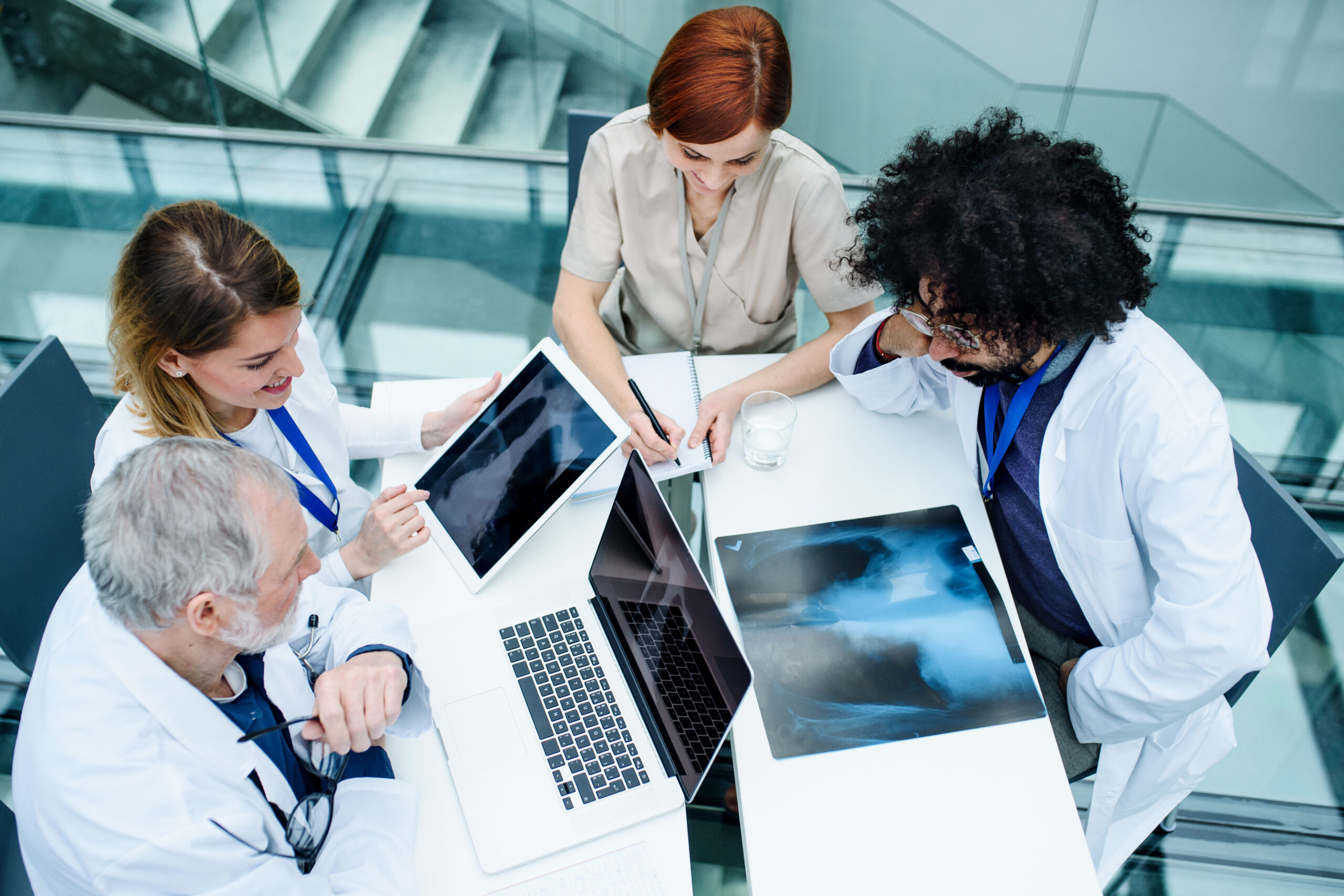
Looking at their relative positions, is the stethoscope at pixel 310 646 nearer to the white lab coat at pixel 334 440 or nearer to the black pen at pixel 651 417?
the white lab coat at pixel 334 440

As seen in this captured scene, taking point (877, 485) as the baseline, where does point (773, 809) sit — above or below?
below

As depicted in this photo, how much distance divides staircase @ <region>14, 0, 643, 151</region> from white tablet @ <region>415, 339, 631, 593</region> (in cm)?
247

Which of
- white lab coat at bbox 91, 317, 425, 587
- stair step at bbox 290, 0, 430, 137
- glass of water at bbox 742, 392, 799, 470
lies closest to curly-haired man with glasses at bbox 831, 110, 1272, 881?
glass of water at bbox 742, 392, 799, 470

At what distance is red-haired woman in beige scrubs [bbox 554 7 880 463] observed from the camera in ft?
5.15

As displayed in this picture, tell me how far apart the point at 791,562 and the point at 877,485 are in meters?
0.26

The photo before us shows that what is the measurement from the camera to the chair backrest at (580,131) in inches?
84.0

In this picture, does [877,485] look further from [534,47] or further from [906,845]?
[534,47]

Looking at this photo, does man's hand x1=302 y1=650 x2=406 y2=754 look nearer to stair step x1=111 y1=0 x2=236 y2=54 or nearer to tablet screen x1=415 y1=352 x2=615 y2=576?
tablet screen x1=415 y1=352 x2=615 y2=576

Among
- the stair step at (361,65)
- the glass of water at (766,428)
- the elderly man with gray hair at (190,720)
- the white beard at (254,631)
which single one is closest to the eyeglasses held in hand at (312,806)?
the elderly man with gray hair at (190,720)

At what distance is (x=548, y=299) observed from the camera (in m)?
3.34

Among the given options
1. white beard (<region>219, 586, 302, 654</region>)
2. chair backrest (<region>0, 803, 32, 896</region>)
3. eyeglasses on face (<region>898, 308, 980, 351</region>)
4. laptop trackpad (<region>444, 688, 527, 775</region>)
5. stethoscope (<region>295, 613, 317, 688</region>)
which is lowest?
chair backrest (<region>0, 803, 32, 896</region>)

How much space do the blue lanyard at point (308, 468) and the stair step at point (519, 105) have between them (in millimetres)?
2579

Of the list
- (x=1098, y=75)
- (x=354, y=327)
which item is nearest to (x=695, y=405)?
(x=354, y=327)

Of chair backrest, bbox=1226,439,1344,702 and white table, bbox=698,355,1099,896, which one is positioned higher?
chair backrest, bbox=1226,439,1344,702
